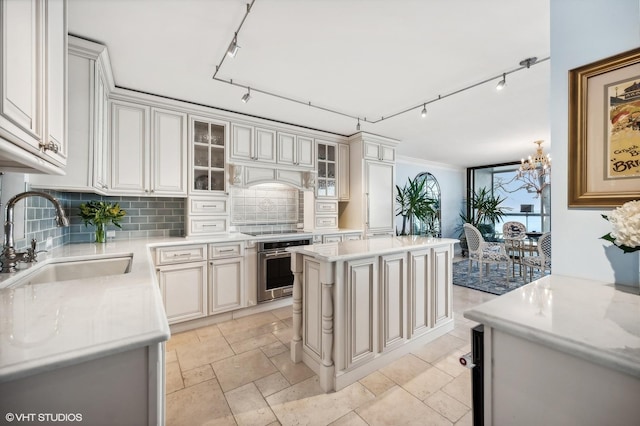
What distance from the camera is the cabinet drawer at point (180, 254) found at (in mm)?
2686

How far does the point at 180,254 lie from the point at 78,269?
970 mm

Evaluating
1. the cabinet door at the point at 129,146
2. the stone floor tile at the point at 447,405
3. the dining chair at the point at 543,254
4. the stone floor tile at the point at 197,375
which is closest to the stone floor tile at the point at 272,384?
the stone floor tile at the point at 197,375

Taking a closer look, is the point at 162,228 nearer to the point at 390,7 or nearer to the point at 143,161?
the point at 143,161

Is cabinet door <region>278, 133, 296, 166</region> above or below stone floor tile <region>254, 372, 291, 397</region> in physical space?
above

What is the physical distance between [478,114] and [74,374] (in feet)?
13.8

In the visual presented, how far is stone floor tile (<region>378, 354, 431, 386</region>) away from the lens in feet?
6.63

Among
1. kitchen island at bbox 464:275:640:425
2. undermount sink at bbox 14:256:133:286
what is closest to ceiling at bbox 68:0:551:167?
undermount sink at bbox 14:256:133:286

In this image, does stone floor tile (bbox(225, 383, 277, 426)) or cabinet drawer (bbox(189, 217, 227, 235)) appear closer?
stone floor tile (bbox(225, 383, 277, 426))

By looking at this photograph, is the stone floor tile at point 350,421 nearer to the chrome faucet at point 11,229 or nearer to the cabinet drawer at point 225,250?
the chrome faucet at point 11,229

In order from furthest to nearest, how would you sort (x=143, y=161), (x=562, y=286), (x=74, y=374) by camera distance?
(x=143, y=161) < (x=562, y=286) < (x=74, y=374)

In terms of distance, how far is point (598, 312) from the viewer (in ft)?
2.74

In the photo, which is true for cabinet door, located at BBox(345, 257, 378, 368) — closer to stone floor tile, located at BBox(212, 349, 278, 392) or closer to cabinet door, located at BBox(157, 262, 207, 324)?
stone floor tile, located at BBox(212, 349, 278, 392)

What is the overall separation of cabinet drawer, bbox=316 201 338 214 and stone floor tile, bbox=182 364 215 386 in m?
2.52

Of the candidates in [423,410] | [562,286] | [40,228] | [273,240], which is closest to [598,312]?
[562,286]
